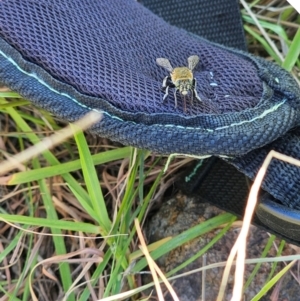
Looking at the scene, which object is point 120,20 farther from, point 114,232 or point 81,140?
point 114,232

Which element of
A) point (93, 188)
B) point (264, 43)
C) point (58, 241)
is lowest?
point (58, 241)

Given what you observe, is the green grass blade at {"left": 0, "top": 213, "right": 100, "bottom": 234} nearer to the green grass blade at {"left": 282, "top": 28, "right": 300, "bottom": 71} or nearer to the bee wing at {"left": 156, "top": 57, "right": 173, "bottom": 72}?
the bee wing at {"left": 156, "top": 57, "right": 173, "bottom": 72}

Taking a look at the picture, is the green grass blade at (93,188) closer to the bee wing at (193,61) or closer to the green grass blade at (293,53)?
the bee wing at (193,61)

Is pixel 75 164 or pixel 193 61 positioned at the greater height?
pixel 193 61

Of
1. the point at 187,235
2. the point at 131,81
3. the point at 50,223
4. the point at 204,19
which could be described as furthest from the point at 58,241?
the point at 204,19

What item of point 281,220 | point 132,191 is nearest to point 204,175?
point 132,191

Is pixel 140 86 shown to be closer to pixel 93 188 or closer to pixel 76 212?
pixel 93 188

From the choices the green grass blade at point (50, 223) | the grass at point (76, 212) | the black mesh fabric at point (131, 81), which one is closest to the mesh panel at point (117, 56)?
the black mesh fabric at point (131, 81)

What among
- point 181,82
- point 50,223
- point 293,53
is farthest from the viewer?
point 293,53

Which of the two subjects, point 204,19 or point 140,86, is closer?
point 140,86
